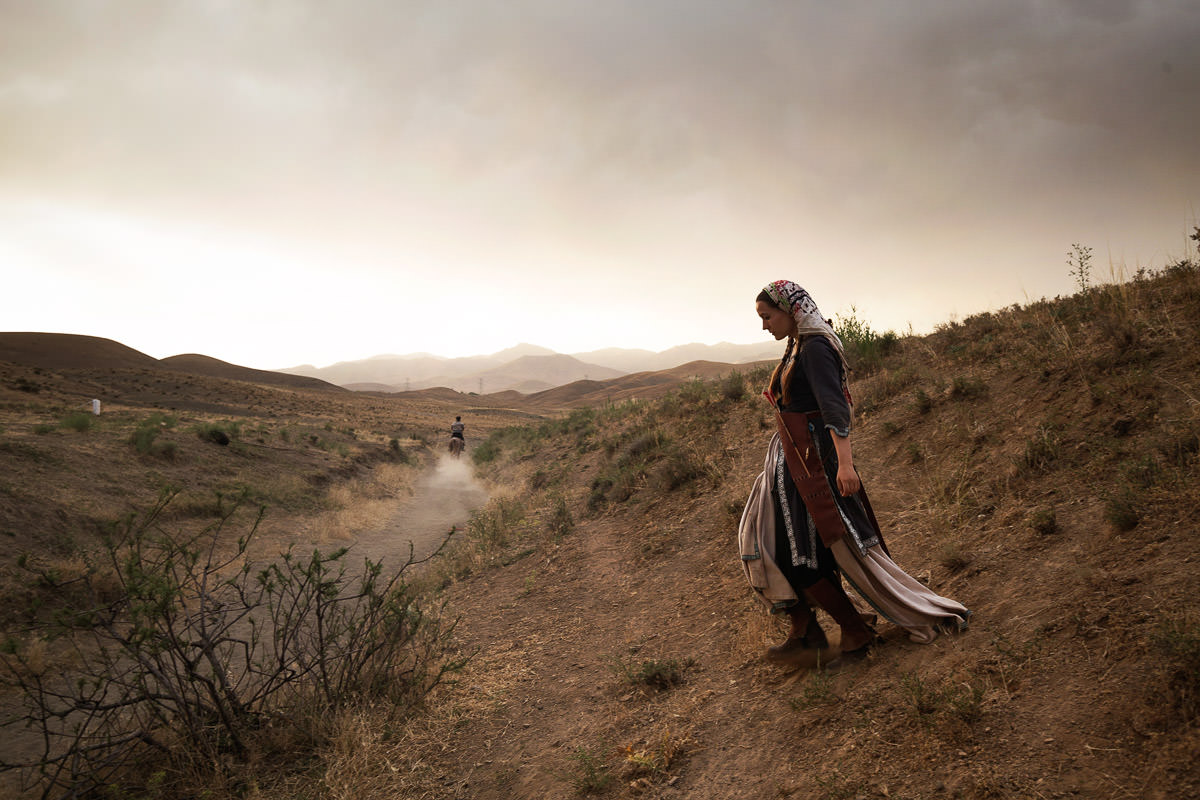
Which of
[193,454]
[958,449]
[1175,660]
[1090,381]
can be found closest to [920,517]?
[958,449]

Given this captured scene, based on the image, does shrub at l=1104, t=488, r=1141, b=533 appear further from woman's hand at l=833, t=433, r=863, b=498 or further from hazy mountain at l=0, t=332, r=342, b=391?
hazy mountain at l=0, t=332, r=342, b=391

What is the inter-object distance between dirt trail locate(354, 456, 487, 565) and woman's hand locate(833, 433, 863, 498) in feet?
16.9

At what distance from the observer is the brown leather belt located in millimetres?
3166

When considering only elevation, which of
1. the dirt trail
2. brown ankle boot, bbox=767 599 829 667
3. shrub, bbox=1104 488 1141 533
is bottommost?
the dirt trail

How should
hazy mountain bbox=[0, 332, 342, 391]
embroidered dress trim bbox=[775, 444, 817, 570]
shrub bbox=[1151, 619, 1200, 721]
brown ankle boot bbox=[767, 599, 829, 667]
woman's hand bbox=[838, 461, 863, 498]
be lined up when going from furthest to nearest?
1. hazy mountain bbox=[0, 332, 342, 391]
2. brown ankle boot bbox=[767, 599, 829, 667]
3. embroidered dress trim bbox=[775, 444, 817, 570]
4. woman's hand bbox=[838, 461, 863, 498]
5. shrub bbox=[1151, 619, 1200, 721]

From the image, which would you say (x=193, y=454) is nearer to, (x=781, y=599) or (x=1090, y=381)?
(x=781, y=599)

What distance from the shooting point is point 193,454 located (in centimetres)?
1398

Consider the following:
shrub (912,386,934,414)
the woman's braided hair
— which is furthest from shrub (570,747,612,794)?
shrub (912,386,934,414)

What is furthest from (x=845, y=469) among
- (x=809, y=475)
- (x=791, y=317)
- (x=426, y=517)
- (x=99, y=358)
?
(x=99, y=358)

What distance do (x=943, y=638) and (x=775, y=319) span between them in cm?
193

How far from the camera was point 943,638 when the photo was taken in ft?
10.6

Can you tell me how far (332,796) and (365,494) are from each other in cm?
1300

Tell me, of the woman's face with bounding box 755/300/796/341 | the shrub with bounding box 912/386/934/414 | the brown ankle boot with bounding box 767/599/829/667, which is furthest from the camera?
the shrub with bounding box 912/386/934/414

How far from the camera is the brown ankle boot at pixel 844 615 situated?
332 centimetres
